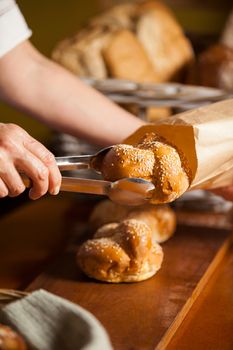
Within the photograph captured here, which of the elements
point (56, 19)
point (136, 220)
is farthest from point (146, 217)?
point (56, 19)

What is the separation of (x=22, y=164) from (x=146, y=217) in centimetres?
45

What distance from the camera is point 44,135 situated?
254 centimetres

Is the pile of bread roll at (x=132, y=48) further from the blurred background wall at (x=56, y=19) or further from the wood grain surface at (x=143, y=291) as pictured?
the blurred background wall at (x=56, y=19)

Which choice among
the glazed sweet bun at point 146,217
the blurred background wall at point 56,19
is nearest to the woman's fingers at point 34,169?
the glazed sweet bun at point 146,217

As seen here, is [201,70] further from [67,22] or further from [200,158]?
[67,22]

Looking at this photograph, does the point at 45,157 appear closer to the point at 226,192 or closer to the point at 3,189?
the point at 3,189

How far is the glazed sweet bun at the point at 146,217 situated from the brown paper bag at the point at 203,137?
179mm

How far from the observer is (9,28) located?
1.34 meters

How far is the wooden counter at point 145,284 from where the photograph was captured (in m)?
0.98

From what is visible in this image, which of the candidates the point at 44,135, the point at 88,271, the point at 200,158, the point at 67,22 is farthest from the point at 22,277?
the point at 67,22

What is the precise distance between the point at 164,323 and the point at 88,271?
197mm

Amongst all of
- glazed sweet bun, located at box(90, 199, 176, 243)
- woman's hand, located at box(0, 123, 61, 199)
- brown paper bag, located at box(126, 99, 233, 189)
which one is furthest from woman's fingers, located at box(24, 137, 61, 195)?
glazed sweet bun, located at box(90, 199, 176, 243)

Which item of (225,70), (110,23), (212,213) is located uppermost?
(110,23)

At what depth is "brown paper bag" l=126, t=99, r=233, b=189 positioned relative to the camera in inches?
40.9
